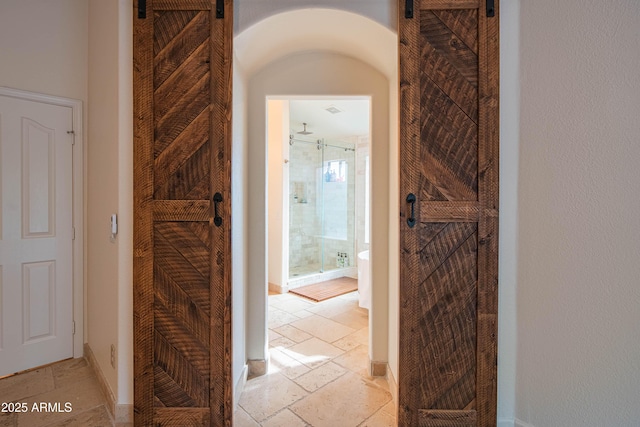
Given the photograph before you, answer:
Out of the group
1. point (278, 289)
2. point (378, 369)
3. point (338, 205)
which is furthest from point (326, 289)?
point (378, 369)

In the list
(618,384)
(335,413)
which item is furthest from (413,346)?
(618,384)

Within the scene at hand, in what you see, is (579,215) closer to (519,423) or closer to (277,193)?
(519,423)

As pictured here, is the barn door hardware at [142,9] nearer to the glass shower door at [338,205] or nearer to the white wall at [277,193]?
the white wall at [277,193]

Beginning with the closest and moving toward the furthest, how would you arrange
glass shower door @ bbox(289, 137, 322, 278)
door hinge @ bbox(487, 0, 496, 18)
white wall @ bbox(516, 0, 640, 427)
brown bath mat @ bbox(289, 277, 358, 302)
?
white wall @ bbox(516, 0, 640, 427), door hinge @ bbox(487, 0, 496, 18), brown bath mat @ bbox(289, 277, 358, 302), glass shower door @ bbox(289, 137, 322, 278)

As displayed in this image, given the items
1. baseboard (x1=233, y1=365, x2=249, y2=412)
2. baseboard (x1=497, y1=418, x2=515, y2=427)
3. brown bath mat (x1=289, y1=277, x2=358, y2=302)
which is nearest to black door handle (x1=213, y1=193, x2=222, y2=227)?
baseboard (x1=233, y1=365, x2=249, y2=412)

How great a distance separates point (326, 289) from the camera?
13.0ft

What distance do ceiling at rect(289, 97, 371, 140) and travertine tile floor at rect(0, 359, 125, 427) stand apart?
3.20 metres

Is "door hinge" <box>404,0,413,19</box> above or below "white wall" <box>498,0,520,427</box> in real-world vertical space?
above

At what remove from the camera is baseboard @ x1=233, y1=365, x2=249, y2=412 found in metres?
1.61

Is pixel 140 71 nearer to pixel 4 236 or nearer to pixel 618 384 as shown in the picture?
pixel 4 236

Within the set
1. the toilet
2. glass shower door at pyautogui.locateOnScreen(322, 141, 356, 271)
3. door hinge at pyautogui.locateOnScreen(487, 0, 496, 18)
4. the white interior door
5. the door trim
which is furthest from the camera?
glass shower door at pyautogui.locateOnScreen(322, 141, 356, 271)

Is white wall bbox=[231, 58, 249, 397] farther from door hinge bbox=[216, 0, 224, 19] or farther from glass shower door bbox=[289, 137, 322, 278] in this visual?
glass shower door bbox=[289, 137, 322, 278]

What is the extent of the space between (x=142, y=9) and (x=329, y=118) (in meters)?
2.76

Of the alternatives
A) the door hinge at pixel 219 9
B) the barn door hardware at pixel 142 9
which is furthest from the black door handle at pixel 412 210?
the barn door hardware at pixel 142 9
